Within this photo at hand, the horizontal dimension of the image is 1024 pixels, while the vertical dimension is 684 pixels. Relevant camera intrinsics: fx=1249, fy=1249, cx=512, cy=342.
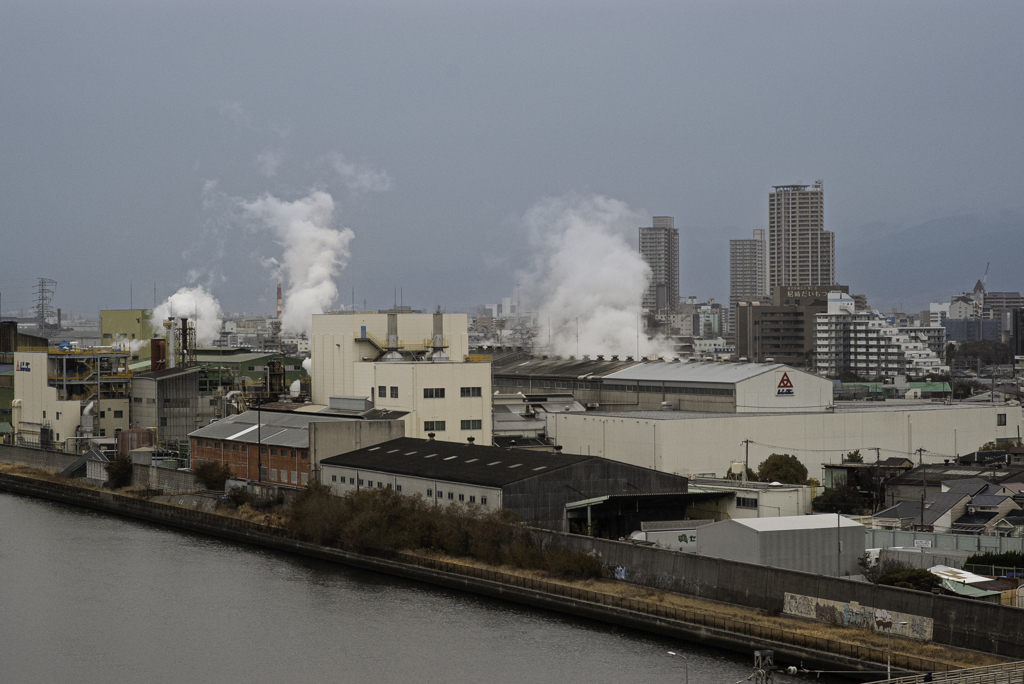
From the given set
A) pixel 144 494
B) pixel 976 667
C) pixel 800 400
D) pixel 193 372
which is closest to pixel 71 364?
pixel 193 372

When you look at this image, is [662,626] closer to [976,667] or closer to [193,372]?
[976,667]

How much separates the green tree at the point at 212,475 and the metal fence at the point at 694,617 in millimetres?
7279

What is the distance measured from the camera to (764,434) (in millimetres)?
22266

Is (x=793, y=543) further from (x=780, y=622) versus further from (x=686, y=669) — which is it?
(x=686, y=669)

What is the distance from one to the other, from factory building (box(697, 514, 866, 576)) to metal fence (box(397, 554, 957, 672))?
116cm

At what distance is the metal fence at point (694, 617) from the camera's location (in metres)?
11.5

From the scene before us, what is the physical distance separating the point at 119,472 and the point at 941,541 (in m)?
17.3

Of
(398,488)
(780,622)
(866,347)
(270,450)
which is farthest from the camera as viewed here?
(866,347)

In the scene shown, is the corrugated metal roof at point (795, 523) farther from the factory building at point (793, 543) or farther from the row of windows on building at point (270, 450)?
the row of windows on building at point (270, 450)

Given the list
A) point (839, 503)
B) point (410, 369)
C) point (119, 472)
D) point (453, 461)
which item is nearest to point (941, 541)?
point (839, 503)

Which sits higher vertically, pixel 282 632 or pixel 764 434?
pixel 764 434

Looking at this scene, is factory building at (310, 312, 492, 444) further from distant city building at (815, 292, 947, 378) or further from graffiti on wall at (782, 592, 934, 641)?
distant city building at (815, 292, 947, 378)

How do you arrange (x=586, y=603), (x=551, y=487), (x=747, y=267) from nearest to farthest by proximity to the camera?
(x=586, y=603) < (x=551, y=487) < (x=747, y=267)

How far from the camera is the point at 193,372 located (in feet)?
94.2
